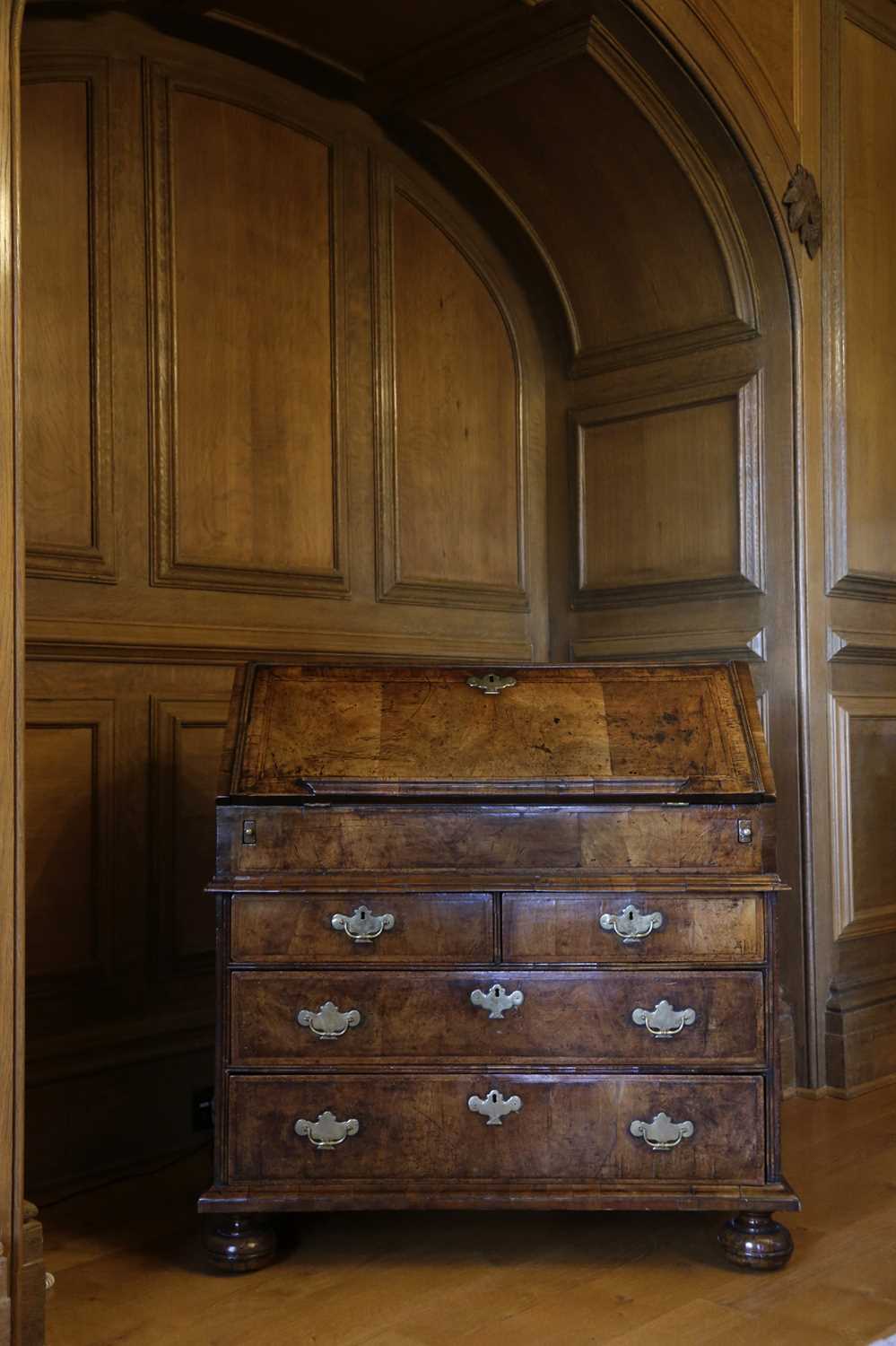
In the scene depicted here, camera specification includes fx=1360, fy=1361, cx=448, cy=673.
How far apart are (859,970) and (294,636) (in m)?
1.84

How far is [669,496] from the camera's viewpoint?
3.98m

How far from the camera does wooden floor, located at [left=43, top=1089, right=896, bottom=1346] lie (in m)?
2.28

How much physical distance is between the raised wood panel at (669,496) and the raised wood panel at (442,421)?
0.73ft

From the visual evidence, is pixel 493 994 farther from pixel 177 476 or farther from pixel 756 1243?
pixel 177 476

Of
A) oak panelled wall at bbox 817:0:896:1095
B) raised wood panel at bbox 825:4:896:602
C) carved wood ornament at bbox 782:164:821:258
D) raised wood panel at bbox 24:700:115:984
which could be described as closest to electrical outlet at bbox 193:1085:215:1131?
raised wood panel at bbox 24:700:115:984

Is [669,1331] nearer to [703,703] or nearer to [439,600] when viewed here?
[703,703]

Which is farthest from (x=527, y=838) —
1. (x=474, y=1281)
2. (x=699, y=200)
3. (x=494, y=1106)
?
(x=699, y=200)

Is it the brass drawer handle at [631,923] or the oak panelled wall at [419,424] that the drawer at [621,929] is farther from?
the oak panelled wall at [419,424]

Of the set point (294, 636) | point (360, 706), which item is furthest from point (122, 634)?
point (360, 706)

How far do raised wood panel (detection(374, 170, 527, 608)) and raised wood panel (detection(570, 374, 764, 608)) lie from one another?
0.73 feet

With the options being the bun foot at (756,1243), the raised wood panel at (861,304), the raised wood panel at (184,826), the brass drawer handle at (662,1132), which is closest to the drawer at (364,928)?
the brass drawer handle at (662,1132)

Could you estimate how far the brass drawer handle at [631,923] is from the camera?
2531 millimetres

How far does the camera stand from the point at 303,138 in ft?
11.9

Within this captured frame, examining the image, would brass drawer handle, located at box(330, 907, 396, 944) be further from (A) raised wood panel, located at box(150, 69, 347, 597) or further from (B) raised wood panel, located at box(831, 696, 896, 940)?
(B) raised wood panel, located at box(831, 696, 896, 940)
